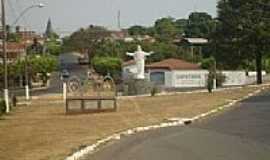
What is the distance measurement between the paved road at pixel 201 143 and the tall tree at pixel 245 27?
44211 mm

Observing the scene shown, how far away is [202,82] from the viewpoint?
84625mm

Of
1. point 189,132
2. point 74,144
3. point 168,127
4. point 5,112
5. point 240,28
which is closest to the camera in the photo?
point 74,144

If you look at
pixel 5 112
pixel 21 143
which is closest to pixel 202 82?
pixel 5 112

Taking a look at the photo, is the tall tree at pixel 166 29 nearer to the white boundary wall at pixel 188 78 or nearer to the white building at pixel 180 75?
the white building at pixel 180 75

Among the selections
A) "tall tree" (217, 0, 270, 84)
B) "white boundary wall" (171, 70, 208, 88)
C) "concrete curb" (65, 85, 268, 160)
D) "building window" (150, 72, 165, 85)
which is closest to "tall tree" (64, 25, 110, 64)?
"building window" (150, 72, 165, 85)

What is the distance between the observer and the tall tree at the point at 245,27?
232 feet

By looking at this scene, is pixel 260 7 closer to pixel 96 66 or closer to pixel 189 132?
pixel 96 66

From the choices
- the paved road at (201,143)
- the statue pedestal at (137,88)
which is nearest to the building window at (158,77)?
the statue pedestal at (137,88)

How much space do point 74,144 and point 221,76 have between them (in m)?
56.4

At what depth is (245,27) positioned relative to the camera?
71.5 meters

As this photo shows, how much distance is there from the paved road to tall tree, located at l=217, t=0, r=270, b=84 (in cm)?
4421

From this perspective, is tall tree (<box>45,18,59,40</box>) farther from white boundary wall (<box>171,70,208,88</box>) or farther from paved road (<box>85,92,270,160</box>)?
paved road (<box>85,92,270,160</box>)

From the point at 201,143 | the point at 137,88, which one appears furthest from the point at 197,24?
the point at 201,143

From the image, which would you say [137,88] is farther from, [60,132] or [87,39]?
[87,39]
